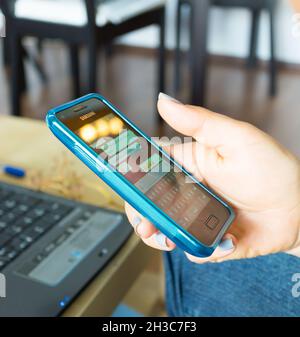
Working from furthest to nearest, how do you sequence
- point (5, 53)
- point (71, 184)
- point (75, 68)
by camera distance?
point (5, 53) → point (75, 68) → point (71, 184)

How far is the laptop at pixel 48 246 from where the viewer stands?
0.47 metres

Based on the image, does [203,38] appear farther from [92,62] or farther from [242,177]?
[242,177]

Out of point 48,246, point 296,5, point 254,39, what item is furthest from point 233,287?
point 254,39

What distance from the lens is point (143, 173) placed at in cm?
44

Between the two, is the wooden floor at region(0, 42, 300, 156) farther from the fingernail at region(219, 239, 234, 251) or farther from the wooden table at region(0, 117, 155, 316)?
the fingernail at region(219, 239, 234, 251)

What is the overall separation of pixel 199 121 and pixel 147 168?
0.07 metres

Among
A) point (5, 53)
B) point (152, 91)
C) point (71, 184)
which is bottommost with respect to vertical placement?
point (152, 91)

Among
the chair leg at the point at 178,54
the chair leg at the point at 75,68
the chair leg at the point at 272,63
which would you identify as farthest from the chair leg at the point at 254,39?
the chair leg at the point at 75,68

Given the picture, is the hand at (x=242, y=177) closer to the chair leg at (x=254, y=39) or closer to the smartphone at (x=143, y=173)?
the smartphone at (x=143, y=173)

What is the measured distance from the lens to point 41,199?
61 centimetres

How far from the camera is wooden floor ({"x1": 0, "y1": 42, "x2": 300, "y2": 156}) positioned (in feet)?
6.63

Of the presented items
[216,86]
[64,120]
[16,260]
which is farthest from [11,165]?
[216,86]

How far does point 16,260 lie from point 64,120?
0.18 meters
